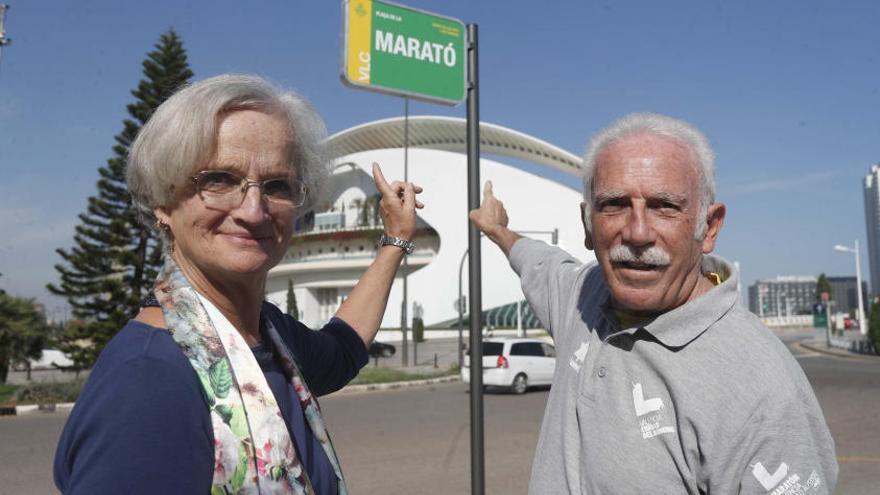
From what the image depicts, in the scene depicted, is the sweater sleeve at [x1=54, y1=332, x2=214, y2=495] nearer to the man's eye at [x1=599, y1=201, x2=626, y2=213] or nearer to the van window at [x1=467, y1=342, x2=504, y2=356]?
the man's eye at [x1=599, y1=201, x2=626, y2=213]

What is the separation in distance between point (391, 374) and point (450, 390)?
424 cm

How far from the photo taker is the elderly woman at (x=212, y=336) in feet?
3.92

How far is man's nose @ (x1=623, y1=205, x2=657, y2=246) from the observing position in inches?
73.2

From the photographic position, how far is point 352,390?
56.5 feet

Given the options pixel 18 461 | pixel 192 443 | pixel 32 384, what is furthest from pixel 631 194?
pixel 32 384

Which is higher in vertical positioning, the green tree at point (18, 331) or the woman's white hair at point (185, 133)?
the woman's white hair at point (185, 133)

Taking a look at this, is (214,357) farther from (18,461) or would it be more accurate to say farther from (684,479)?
(18,461)

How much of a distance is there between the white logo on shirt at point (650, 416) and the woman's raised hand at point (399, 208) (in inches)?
43.6

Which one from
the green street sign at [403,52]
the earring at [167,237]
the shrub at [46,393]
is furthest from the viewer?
the shrub at [46,393]

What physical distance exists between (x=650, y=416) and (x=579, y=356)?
0.37 meters

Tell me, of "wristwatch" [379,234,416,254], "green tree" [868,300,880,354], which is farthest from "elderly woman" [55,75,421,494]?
"green tree" [868,300,880,354]

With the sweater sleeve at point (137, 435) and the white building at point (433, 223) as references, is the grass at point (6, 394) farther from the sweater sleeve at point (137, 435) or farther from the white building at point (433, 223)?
the white building at point (433, 223)

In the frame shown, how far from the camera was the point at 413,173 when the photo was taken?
60875mm

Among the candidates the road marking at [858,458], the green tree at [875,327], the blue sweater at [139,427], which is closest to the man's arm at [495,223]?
the blue sweater at [139,427]
